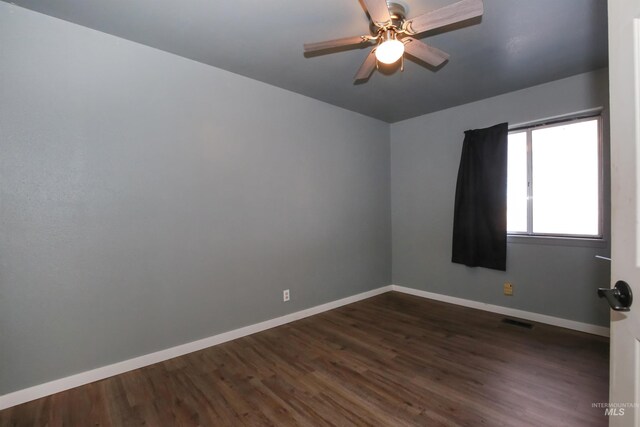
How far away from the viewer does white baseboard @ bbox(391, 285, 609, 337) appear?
2.79 meters

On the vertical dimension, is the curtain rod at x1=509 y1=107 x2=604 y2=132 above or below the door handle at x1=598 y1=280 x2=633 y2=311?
above

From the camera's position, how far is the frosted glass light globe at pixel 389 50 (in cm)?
169

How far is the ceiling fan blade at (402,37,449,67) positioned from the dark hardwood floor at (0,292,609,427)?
92.8 inches

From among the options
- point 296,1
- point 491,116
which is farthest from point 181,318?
point 491,116

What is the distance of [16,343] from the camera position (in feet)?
6.04

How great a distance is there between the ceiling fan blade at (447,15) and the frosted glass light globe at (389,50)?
0.41 ft

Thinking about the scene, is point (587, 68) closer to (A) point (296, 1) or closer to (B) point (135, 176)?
(A) point (296, 1)

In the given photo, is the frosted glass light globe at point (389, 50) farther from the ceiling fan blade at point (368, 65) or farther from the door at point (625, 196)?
the door at point (625, 196)

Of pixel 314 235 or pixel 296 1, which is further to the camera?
pixel 314 235

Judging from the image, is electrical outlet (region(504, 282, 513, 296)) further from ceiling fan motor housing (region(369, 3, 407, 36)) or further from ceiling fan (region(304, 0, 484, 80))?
ceiling fan motor housing (region(369, 3, 407, 36))

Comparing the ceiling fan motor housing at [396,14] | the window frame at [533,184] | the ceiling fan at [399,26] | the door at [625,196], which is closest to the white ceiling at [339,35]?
the ceiling fan motor housing at [396,14]

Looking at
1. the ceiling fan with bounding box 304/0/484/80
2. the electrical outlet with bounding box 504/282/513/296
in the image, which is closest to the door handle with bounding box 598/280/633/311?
the ceiling fan with bounding box 304/0/484/80

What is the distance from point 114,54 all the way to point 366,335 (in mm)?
3271

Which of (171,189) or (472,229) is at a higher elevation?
(171,189)
